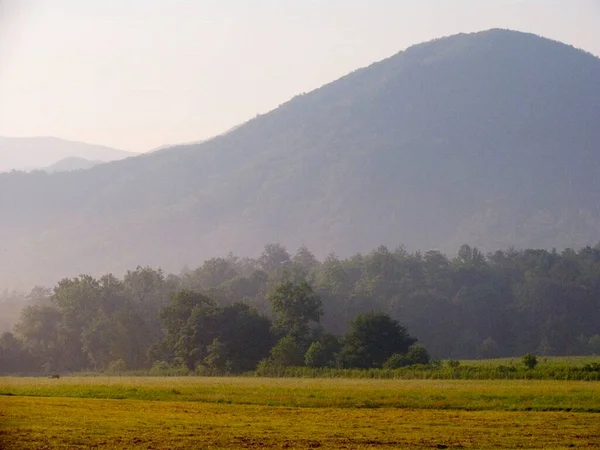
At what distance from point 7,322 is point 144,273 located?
2567 centimetres

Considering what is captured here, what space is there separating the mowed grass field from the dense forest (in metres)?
23.1

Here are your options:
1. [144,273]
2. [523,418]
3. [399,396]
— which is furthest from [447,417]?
[144,273]

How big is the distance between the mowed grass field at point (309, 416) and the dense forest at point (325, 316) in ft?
75.8

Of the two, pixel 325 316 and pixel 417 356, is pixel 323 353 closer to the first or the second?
pixel 417 356

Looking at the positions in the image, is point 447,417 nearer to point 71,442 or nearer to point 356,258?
point 71,442

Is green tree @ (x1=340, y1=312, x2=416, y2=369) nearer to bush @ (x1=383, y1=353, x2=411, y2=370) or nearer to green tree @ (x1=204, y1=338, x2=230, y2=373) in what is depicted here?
bush @ (x1=383, y1=353, x2=411, y2=370)

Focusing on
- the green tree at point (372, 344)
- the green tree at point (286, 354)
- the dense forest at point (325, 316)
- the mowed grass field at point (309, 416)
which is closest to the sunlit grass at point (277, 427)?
the mowed grass field at point (309, 416)

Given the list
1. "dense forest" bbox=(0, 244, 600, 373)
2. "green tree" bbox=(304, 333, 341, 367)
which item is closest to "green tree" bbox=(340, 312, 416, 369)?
"dense forest" bbox=(0, 244, 600, 373)

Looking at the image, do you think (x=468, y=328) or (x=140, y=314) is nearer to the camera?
(x=140, y=314)

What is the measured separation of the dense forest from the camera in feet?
270

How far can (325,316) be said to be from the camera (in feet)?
388

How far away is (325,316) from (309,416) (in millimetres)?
79160

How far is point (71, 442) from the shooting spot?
30.8m

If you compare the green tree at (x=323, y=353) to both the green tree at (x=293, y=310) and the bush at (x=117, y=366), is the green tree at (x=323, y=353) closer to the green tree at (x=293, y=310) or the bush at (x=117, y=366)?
the green tree at (x=293, y=310)
